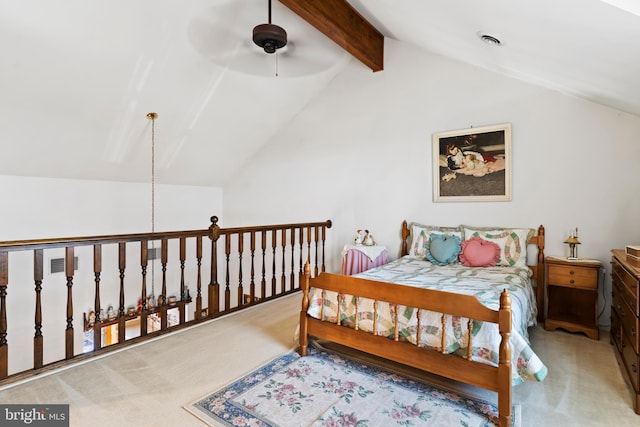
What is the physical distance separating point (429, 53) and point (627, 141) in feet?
7.31

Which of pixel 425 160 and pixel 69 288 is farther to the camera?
pixel 425 160

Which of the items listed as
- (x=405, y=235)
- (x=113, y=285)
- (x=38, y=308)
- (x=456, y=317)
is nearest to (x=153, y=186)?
(x=113, y=285)

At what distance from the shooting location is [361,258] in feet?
13.7

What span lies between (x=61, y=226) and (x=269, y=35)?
3.83 metres

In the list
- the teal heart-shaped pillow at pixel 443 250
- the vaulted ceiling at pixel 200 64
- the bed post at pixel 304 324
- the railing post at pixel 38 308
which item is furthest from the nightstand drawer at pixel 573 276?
the railing post at pixel 38 308

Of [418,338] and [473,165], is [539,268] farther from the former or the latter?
[418,338]

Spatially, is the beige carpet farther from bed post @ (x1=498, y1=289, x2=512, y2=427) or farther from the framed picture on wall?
the framed picture on wall

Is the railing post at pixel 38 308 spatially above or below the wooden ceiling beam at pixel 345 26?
below

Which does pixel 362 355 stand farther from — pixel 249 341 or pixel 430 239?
pixel 430 239

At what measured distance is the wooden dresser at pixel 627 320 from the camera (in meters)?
1.99

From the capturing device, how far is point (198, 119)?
4.57 meters

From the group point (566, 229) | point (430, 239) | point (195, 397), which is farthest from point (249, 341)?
point (566, 229)

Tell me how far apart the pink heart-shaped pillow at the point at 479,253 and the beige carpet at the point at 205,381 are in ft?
2.50

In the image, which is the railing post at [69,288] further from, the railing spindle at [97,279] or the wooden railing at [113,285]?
the railing spindle at [97,279]
